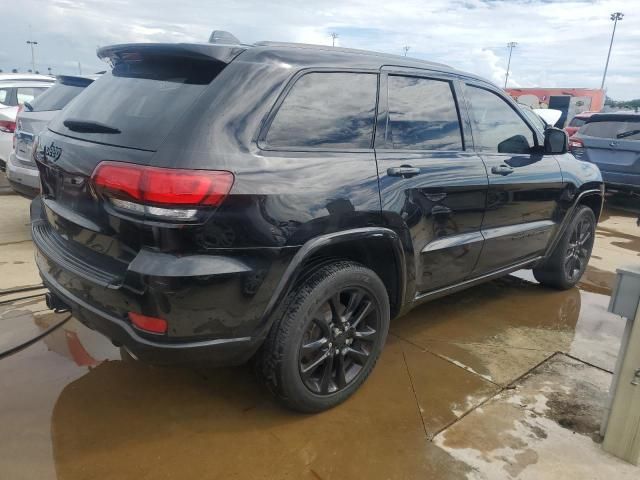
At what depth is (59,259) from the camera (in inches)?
95.8

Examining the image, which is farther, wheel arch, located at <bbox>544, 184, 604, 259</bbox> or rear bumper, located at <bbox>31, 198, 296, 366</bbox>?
wheel arch, located at <bbox>544, 184, 604, 259</bbox>

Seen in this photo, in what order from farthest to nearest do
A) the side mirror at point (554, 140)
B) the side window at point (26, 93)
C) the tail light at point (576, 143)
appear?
1. the tail light at point (576, 143)
2. the side window at point (26, 93)
3. the side mirror at point (554, 140)

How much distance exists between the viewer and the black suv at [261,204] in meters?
2.03

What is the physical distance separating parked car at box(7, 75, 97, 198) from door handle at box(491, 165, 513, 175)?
4.13 meters

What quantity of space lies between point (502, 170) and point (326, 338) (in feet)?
5.82

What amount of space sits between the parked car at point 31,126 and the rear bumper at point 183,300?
3.24 meters

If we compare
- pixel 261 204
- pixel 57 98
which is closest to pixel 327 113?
pixel 261 204

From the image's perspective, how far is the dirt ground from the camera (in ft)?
7.48

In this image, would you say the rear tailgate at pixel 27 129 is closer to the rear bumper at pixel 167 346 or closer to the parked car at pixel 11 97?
the parked car at pixel 11 97

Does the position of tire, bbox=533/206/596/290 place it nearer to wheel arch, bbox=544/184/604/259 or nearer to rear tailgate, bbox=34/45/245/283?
wheel arch, bbox=544/184/604/259

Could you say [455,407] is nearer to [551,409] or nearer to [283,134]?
[551,409]

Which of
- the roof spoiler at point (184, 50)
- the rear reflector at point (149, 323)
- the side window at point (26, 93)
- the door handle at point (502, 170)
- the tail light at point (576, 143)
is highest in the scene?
the roof spoiler at point (184, 50)

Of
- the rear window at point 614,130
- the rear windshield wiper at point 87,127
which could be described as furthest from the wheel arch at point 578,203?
the rear window at point 614,130

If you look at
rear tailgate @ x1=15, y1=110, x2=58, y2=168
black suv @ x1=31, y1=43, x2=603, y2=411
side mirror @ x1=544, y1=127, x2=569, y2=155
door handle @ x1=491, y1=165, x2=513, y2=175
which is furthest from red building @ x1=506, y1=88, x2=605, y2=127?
black suv @ x1=31, y1=43, x2=603, y2=411
